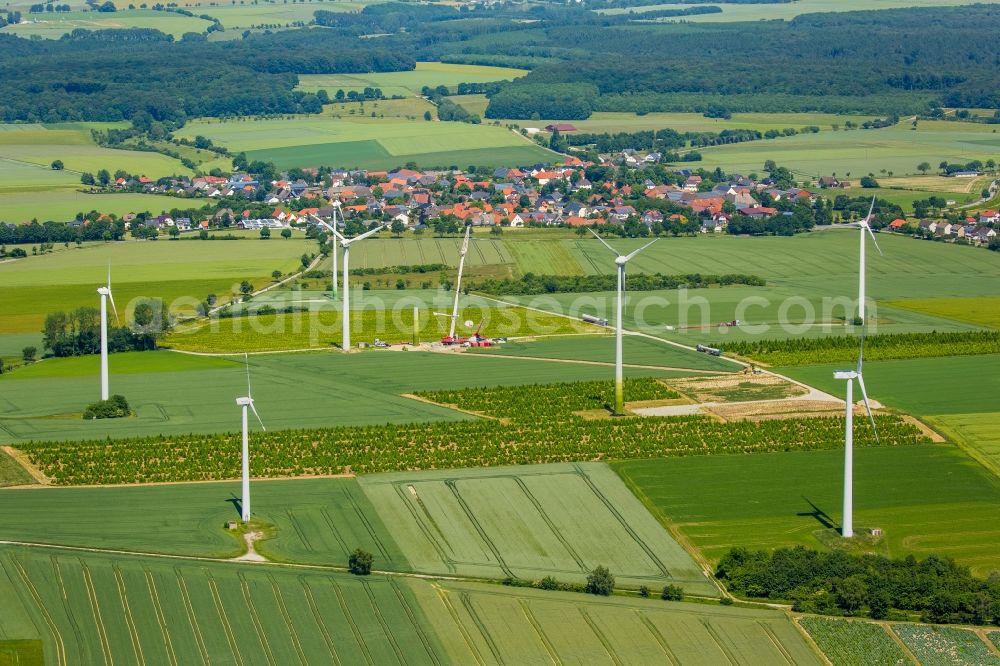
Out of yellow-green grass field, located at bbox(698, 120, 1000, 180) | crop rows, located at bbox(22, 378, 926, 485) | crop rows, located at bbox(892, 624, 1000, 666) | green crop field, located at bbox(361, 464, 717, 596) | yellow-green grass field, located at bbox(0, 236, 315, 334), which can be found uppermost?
yellow-green grass field, located at bbox(698, 120, 1000, 180)

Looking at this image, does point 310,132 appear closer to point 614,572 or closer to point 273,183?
point 273,183

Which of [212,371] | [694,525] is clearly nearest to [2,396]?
[212,371]

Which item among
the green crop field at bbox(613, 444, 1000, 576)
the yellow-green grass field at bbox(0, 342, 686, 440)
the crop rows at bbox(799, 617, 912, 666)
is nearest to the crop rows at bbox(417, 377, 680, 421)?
the yellow-green grass field at bbox(0, 342, 686, 440)

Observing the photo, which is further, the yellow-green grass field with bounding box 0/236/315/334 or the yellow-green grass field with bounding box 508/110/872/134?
the yellow-green grass field with bounding box 508/110/872/134

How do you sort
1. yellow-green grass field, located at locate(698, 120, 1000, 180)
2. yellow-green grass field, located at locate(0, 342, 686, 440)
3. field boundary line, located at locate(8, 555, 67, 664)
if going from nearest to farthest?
field boundary line, located at locate(8, 555, 67, 664), yellow-green grass field, located at locate(0, 342, 686, 440), yellow-green grass field, located at locate(698, 120, 1000, 180)

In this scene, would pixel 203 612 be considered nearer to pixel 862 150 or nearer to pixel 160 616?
pixel 160 616

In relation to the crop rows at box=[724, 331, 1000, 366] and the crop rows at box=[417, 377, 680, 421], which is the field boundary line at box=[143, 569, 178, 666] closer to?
the crop rows at box=[417, 377, 680, 421]

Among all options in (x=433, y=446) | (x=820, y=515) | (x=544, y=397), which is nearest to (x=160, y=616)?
(x=433, y=446)

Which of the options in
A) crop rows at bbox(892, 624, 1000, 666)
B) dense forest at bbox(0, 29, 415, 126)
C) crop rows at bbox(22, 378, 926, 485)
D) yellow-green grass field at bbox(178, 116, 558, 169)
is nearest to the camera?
crop rows at bbox(892, 624, 1000, 666)

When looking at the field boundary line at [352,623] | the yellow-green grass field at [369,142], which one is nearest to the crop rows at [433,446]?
the field boundary line at [352,623]
